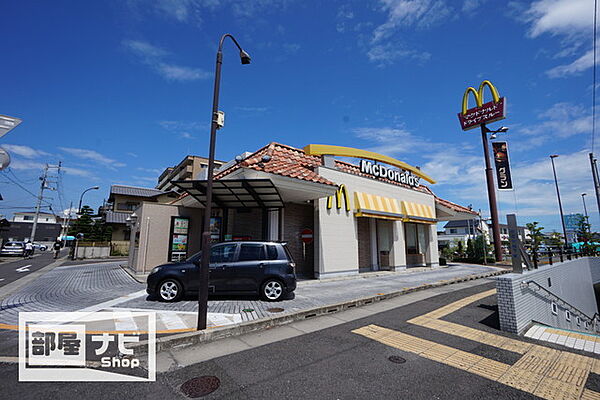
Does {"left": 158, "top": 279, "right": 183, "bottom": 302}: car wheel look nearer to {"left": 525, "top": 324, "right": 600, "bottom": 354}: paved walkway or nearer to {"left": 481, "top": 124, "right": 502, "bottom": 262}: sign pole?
{"left": 525, "top": 324, "right": 600, "bottom": 354}: paved walkway

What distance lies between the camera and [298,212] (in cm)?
1409

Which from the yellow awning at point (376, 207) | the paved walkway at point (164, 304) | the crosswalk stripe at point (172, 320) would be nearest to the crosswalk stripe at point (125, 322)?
the paved walkway at point (164, 304)

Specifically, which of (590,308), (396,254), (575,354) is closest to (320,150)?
(396,254)

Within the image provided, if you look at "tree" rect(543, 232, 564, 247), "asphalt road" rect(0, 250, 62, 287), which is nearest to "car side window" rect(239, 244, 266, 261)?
"asphalt road" rect(0, 250, 62, 287)

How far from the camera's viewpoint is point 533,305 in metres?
7.10

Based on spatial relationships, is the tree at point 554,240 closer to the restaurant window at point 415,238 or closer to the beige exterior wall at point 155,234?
the restaurant window at point 415,238

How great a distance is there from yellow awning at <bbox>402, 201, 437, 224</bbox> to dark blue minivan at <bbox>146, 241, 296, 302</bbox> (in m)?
12.0

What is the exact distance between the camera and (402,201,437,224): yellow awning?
1767cm

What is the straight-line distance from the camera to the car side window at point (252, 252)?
27.3 ft

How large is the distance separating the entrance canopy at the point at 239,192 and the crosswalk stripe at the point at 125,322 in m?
4.46

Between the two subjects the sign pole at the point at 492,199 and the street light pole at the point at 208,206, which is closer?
the street light pole at the point at 208,206

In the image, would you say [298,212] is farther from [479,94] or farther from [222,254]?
[479,94]

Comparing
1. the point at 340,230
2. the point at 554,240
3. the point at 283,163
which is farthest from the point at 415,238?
the point at 554,240

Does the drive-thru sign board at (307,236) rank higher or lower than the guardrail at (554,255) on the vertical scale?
higher
